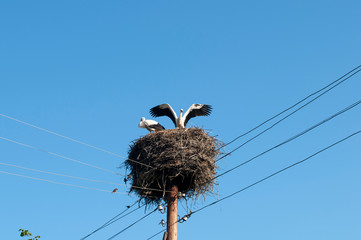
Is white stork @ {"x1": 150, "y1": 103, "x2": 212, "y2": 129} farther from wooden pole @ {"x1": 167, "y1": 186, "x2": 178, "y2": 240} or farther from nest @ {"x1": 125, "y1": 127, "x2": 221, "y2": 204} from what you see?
wooden pole @ {"x1": 167, "y1": 186, "x2": 178, "y2": 240}

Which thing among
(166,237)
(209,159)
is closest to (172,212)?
(166,237)

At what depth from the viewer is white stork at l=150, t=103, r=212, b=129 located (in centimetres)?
1428

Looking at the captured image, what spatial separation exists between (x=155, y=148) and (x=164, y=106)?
2875 millimetres

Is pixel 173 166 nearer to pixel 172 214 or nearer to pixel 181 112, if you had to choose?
pixel 172 214

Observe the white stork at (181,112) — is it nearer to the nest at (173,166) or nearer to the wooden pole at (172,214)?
the nest at (173,166)

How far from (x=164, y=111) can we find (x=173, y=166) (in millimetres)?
3594

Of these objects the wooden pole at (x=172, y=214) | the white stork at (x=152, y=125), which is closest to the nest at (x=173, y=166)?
the wooden pole at (x=172, y=214)

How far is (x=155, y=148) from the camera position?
12.2 m

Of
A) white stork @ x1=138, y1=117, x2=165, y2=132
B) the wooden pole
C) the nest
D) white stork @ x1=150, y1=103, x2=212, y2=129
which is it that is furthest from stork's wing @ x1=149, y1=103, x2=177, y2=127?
the wooden pole

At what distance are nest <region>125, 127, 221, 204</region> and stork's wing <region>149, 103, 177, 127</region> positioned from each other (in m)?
2.13

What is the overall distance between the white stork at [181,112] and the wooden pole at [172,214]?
295 cm

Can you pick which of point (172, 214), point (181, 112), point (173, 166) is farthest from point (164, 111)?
point (172, 214)

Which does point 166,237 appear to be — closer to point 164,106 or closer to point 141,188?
point 141,188

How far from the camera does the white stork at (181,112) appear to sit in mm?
14281
